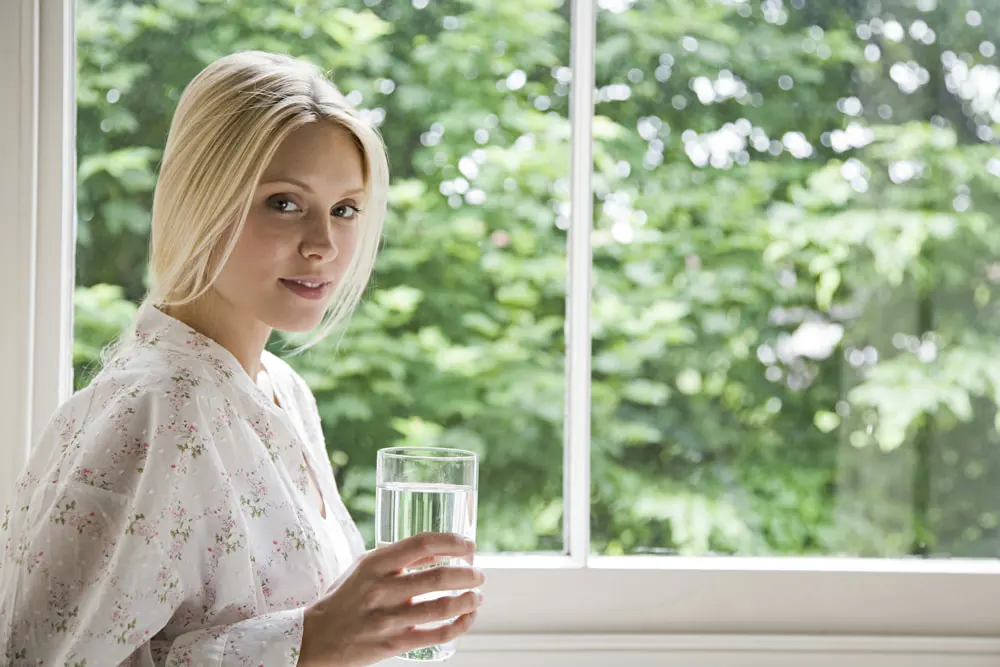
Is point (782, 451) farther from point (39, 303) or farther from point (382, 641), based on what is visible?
point (39, 303)

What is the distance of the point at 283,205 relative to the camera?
101 cm

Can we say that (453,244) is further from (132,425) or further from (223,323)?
(132,425)

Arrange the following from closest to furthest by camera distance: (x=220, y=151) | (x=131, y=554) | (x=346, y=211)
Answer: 1. (x=131, y=554)
2. (x=220, y=151)
3. (x=346, y=211)

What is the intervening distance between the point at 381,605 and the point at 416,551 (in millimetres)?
61

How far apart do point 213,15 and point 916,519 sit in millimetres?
1329

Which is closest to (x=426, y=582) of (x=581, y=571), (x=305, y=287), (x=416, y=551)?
(x=416, y=551)

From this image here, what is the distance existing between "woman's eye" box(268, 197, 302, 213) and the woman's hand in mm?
371

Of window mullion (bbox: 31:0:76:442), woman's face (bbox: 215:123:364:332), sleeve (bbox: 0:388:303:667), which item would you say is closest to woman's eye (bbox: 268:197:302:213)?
woman's face (bbox: 215:123:364:332)

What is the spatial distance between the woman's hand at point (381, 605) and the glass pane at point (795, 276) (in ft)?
2.02

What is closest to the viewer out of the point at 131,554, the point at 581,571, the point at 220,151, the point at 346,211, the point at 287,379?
the point at 131,554

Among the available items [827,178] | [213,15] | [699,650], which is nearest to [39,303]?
[213,15]

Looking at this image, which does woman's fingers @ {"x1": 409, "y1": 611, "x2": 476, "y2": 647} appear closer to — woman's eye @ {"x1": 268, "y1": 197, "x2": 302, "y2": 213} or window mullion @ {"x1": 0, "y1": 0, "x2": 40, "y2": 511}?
woman's eye @ {"x1": 268, "y1": 197, "x2": 302, "y2": 213}

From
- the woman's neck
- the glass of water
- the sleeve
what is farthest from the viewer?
the woman's neck

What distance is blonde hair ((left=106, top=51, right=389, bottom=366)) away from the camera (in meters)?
0.97
